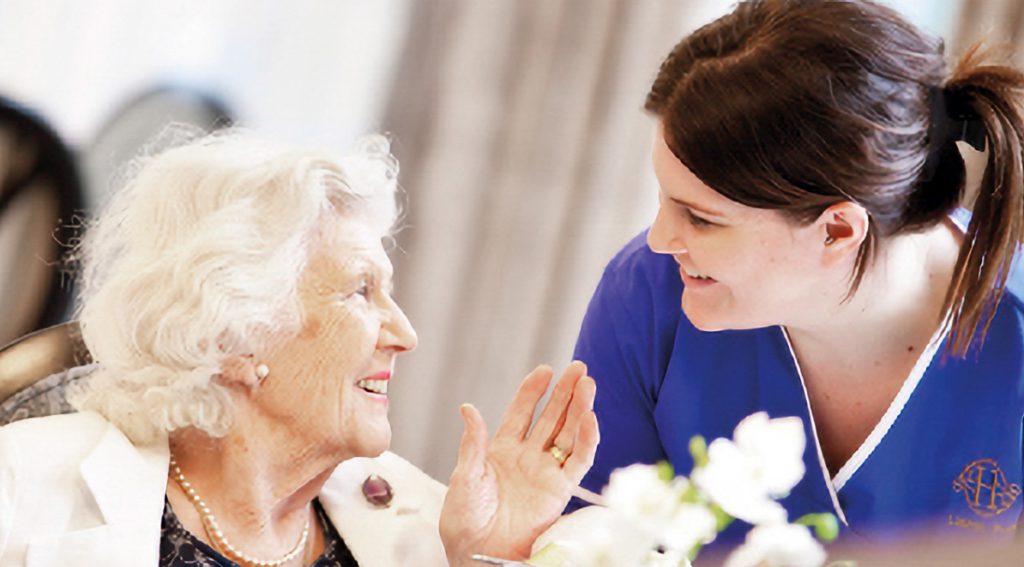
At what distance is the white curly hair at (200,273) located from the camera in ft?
5.56

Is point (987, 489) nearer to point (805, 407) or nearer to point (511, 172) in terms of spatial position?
point (805, 407)

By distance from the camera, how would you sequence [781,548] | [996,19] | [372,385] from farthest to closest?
[996,19] → [372,385] → [781,548]

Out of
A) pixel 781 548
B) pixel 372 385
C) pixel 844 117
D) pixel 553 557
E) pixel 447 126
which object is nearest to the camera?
pixel 781 548

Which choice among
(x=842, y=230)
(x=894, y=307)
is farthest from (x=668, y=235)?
(x=894, y=307)

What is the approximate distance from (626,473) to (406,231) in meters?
1.80

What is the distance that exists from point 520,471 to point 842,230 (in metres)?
0.53

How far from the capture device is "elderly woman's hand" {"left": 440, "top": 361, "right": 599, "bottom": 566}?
1.66 m

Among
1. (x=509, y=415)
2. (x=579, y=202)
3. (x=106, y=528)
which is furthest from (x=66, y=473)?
(x=579, y=202)

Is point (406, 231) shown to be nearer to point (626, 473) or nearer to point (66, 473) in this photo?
point (66, 473)

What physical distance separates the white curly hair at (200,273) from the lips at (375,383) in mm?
120

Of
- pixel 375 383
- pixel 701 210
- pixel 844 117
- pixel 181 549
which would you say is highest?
pixel 844 117

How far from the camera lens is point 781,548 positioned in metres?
1.00

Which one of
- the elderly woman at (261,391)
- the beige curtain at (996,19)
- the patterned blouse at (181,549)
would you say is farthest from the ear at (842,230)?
the beige curtain at (996,19)

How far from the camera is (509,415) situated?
1.73 m
